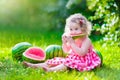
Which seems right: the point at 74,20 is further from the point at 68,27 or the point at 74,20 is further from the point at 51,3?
the point at 51,3

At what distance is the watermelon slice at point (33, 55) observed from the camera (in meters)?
5.87

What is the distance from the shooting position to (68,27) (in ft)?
18.6

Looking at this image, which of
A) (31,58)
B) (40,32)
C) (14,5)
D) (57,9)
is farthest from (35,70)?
(14,5)

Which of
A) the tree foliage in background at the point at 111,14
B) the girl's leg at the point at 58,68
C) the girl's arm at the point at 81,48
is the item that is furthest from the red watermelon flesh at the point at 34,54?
the tree foliage in background at the point at 111,14

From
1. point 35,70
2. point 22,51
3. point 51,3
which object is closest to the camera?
point 35,70

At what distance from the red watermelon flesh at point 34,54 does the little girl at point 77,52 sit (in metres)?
0.22

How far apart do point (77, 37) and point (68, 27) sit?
176 mm

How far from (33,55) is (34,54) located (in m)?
0.10

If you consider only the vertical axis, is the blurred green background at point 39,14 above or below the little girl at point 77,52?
above

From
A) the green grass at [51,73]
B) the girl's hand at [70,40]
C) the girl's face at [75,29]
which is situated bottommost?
the green grass at [51,73]

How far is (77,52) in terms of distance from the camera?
5.54 meters

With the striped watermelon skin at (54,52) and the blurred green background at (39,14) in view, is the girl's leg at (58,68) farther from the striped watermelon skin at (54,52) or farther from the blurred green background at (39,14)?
the blurred green background at (39,14)

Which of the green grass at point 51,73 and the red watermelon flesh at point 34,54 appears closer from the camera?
the green grass at point 51,73

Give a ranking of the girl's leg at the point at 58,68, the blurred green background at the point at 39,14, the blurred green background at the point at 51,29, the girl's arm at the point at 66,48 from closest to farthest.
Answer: the blurred green background at the point at 51,29 → the girl's leg at the point at 58,68 → the girl's arm at the point at 66,48 → the blurred green background at the point at 39,14
